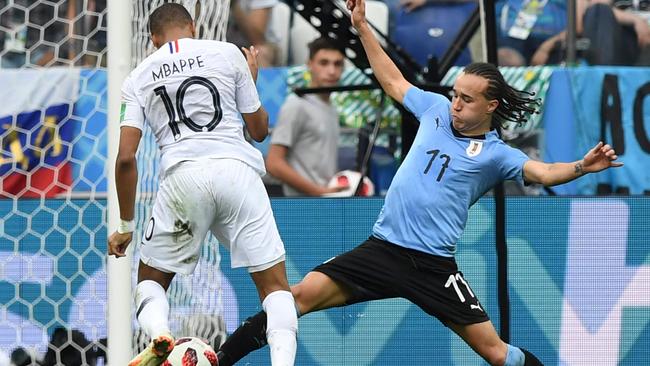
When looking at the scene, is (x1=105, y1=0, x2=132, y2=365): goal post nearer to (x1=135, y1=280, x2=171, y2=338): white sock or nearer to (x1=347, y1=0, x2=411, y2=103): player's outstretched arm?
(x1=135, y1=280, x2=171, y2=338): white sock

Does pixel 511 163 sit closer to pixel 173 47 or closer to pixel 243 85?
pixel 243 85

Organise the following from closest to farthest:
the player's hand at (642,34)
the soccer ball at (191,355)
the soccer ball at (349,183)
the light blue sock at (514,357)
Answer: the soccer ball at (191,355) < the light blue sock at (514,357) < the soccer ball at (349,183) < the player's hand at (642,34)

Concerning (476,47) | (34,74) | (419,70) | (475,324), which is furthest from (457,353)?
(34,74)

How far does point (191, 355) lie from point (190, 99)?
124 cm

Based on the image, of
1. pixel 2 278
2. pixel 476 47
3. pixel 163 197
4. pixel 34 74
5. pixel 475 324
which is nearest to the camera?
pixel 163 197

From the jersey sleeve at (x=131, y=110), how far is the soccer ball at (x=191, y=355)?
3.52 ft

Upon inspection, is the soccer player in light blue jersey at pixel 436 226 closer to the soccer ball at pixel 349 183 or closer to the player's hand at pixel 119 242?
the player's hand at pixel 119 242

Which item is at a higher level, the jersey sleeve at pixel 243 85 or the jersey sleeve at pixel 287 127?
the jersey sleeve at pixel 243 85

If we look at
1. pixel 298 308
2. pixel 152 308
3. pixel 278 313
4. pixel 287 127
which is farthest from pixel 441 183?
pixel 287 127

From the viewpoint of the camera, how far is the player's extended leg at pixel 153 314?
235 inches

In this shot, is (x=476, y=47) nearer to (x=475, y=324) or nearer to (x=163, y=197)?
(x=475, y=324)

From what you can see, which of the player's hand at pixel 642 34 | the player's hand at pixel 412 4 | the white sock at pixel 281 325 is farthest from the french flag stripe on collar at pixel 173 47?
the player's hand at pixel 642 34

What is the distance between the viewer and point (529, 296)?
8.14 meters

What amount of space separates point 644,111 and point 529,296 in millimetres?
2169
